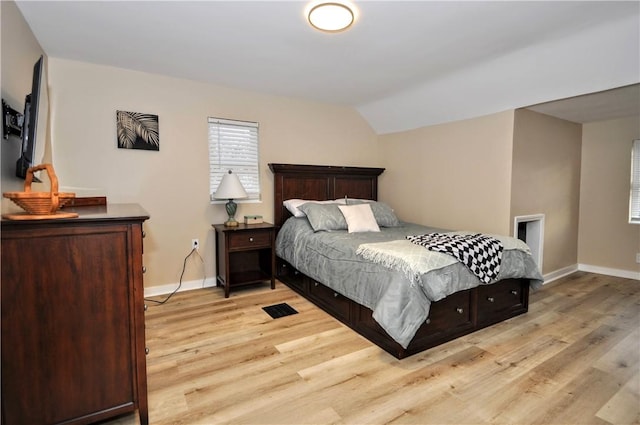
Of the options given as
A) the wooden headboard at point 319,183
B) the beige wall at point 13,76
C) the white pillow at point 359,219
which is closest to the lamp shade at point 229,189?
the wooden headboard at point 319,183

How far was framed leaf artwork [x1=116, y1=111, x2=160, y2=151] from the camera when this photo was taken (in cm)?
312

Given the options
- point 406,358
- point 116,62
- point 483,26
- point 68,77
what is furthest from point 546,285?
point 68,77

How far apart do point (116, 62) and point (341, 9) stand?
7.39ft

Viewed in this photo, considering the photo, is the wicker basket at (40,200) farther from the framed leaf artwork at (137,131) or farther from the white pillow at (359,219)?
the white pillow at (359,219)

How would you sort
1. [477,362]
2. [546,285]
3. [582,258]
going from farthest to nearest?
[582,258], [546,285], [477,362]

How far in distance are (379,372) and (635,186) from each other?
426 centimetres

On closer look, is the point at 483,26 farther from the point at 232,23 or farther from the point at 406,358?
the point at 406,358

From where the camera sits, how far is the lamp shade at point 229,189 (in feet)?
11.0

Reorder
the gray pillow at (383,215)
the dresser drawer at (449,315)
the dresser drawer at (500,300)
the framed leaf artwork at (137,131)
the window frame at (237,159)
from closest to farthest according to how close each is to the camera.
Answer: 1. the dresser drawer at (449,315)
2. the dresser drawer at (500,300)
3. the framed leaf artwork at (137,131)
4. the window frame at (237,159)
5. the gray pillow at (383,215)

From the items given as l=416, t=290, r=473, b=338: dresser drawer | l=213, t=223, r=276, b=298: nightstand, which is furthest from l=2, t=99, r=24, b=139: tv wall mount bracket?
l=416, t=290, r=473, b=338: dresser drawer

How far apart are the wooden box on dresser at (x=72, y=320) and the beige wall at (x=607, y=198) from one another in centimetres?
532

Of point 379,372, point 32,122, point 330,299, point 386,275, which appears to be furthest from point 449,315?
point 32,122

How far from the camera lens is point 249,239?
11.1 feet

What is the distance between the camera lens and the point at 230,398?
1771mm
